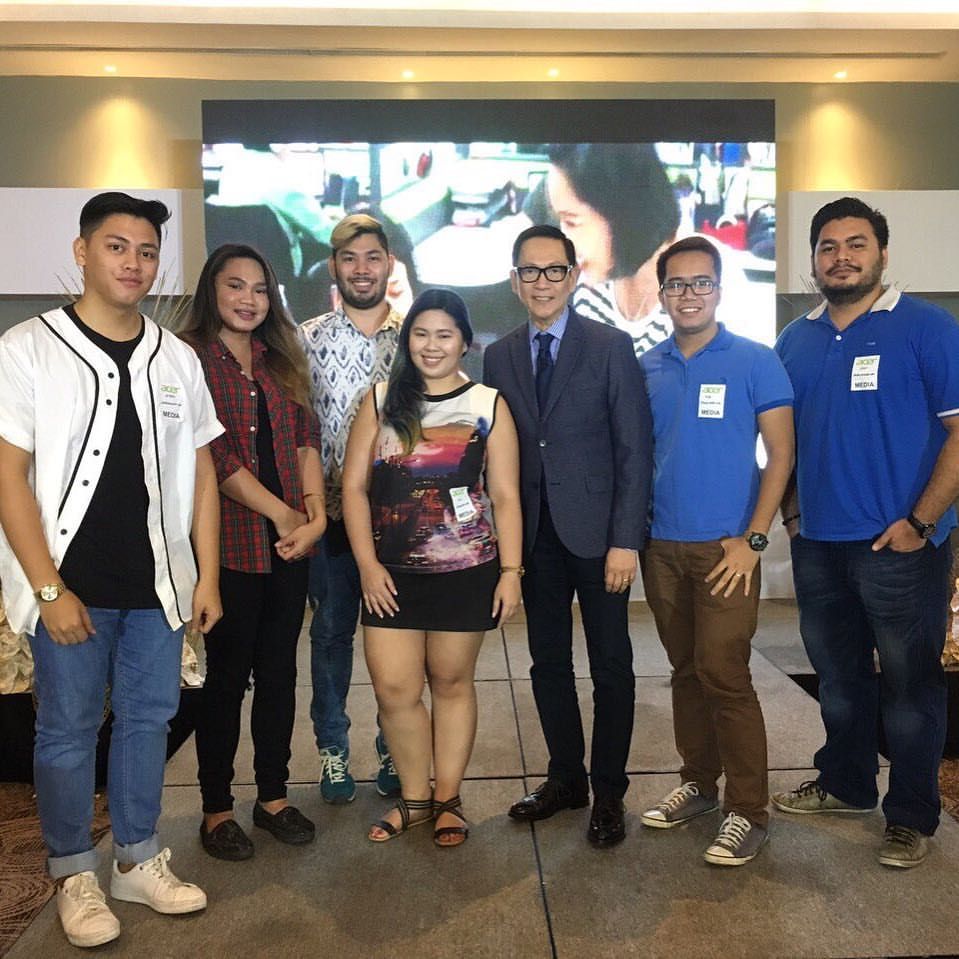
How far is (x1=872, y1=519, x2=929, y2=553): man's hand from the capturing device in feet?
8.32

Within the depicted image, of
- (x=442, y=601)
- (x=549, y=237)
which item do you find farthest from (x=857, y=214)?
(x=442, y=601)

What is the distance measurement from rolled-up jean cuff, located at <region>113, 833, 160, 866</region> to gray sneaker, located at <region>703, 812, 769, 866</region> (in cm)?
134

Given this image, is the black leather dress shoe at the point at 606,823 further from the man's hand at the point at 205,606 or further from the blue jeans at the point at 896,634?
the man's hand at the point at 205,606

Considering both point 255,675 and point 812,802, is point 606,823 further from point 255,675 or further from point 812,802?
point 255,675

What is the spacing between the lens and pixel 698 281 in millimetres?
2598

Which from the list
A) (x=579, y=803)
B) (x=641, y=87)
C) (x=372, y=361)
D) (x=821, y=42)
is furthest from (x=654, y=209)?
(x=579, y=803)

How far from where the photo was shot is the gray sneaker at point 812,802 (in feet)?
9.47

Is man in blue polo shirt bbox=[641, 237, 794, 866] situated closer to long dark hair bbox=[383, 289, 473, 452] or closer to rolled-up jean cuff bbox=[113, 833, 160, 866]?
long dark hair bbox=[383, 289, 473, 452]

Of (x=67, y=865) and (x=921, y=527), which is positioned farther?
(x=921, y=527)

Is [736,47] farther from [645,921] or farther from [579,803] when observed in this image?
[645,921]

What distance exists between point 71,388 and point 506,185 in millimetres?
4917

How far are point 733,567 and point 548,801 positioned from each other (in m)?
0.87

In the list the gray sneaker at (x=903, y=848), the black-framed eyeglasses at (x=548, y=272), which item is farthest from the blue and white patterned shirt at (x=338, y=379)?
the gray sneaker at (x=903, y=848)

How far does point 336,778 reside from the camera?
3.04 metres
